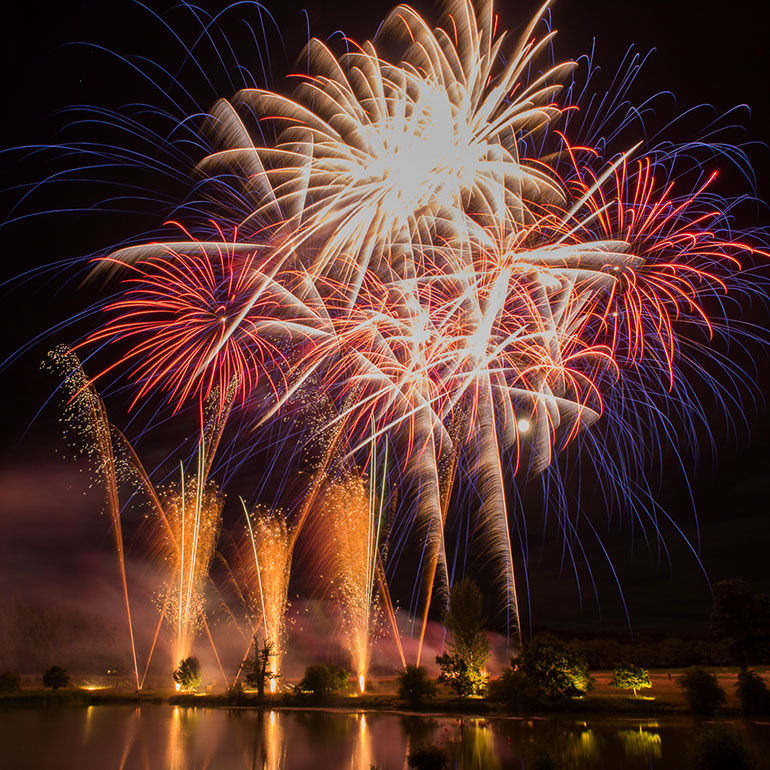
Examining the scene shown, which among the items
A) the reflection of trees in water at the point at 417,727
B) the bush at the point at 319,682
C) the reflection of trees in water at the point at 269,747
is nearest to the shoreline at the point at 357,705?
the bush at the point at 319,682

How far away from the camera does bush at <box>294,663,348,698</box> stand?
42062 mm

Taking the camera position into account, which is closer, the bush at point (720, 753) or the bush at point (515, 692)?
the bush at point (720, 753)

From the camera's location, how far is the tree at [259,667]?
43750mm

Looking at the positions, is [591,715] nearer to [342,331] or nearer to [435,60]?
[342,331]

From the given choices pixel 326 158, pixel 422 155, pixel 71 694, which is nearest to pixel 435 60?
pixel 422 155

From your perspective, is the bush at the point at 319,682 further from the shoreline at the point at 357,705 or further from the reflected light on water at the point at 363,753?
the reflected light on water at the point at 363,753

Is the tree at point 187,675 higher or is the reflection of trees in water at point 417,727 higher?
the tree at point 187,675

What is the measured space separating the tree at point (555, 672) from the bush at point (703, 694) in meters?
5.48

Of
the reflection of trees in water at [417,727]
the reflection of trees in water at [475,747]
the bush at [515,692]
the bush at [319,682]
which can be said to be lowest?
the reflection of trees in water at [475,747]

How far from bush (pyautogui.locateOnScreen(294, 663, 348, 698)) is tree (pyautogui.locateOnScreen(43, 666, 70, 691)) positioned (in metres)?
23.7

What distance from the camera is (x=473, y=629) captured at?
4403cm

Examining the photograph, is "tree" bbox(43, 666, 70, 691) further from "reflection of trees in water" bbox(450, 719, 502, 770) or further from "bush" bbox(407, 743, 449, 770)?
"bush" bbox(407, 743, 449, 770)

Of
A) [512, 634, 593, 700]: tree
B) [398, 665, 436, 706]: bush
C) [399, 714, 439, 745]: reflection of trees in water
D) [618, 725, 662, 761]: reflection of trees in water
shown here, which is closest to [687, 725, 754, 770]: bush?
[618, 725, 662, 761]: reflection of trees in water

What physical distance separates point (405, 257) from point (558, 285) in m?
5.58
